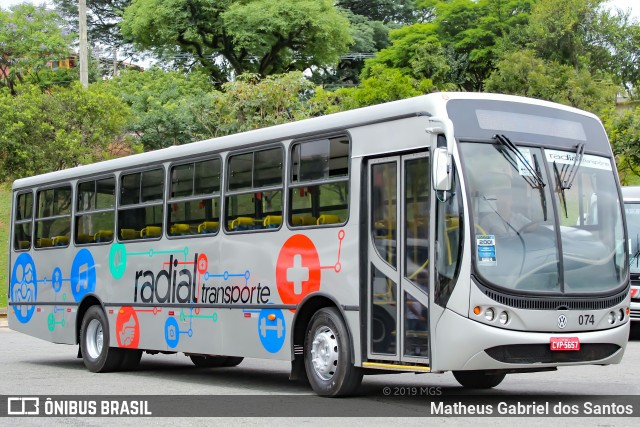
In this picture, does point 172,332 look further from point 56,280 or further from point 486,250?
point 486,250

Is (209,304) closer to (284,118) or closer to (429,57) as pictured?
(284,118)

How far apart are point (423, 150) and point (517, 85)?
35.6m

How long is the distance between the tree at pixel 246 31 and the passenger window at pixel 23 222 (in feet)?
115

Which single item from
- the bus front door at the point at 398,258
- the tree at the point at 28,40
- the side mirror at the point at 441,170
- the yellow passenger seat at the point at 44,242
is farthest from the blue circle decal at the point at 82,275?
the tree at the point at 28,40

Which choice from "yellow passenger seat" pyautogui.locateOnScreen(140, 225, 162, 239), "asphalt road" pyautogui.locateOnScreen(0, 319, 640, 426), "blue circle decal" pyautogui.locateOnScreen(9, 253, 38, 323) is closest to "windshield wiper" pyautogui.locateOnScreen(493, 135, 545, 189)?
"asphalt road" pyautogui.locateOnScreen(0, 319, 640, 426)

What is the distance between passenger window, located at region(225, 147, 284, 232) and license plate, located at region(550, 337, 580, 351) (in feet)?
12.1

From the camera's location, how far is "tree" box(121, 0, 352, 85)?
5322 centimetres

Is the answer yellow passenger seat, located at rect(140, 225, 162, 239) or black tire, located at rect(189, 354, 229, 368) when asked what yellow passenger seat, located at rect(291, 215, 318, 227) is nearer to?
yellow passenger seat, located at rect(140, 225, 162, 239)

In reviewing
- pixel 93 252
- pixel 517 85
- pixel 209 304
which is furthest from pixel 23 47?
pixel 209 304

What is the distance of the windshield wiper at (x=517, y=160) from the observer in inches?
410

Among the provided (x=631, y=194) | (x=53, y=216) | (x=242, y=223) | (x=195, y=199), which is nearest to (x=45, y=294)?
(x=53, y=216)

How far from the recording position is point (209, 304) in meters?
13.5

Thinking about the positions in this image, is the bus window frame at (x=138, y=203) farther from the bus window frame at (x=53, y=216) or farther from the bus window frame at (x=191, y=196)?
the bus window frame at (x=53, y=216)

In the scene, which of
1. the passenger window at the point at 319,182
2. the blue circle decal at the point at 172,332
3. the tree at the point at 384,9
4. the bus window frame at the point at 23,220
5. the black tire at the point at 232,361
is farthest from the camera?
the tree at the point at 384,9
